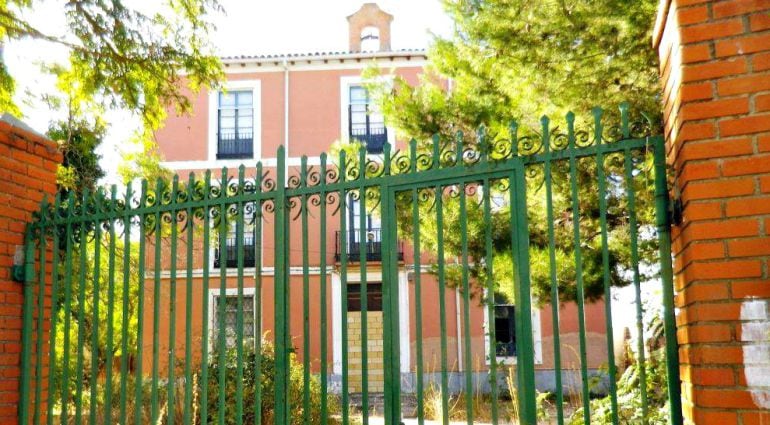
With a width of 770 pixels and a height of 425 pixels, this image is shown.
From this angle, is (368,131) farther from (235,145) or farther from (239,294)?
(239,294)

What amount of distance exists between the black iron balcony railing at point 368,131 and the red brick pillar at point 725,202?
610 inches

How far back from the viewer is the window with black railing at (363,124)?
1881 centimetres

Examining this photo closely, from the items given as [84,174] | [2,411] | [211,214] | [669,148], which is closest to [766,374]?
[669,148]

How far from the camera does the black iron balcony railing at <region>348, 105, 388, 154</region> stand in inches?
738

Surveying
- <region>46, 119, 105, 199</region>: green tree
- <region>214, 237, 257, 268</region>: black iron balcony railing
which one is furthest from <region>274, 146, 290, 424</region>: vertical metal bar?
<region>214, 237, 257, 268</region>: black iron balcony railing

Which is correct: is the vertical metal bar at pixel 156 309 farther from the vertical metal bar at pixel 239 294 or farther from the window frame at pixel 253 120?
the window frame at pixel 253 120

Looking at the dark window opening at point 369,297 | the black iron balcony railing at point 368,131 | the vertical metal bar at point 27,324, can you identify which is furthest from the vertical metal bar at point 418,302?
the black iron balcony railing at point 368,131

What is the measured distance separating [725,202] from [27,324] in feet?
14.4

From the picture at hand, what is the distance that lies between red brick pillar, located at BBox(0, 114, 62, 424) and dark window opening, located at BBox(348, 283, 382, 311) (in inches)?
416

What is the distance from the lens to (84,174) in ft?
34.1

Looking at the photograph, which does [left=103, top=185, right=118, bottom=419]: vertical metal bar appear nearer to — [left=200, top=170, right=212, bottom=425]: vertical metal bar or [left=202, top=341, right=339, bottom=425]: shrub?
[left=200, top=170, right=212, bottom=425]: vertical metal bar

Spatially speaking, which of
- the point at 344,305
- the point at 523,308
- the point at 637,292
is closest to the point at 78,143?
the point at 344,305

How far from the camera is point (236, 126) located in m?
19.7

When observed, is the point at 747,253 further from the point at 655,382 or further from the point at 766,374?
the point at 655,382
